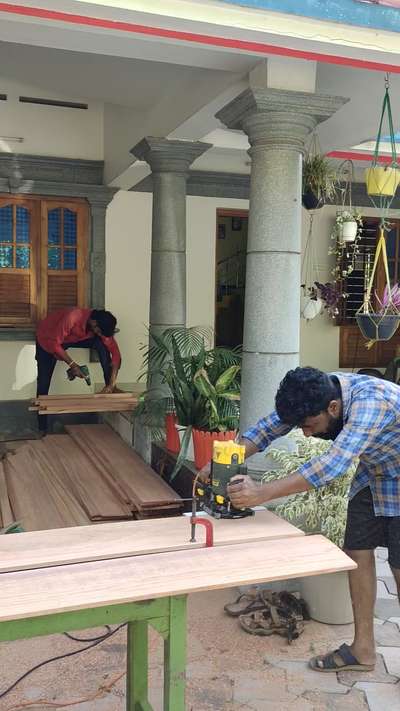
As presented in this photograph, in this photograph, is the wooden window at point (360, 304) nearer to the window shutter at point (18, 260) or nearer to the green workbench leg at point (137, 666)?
the window shutter at point (18, 260)

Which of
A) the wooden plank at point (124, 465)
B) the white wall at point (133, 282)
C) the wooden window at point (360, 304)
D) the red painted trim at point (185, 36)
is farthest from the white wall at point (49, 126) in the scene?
the red painted trim at point (185, 36)

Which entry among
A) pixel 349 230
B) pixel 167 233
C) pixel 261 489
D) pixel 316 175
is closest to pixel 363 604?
pixel 261 489

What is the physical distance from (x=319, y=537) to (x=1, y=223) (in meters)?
6.71

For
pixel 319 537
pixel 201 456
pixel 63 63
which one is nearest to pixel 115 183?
pixel 63 63

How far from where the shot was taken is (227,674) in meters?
3.42

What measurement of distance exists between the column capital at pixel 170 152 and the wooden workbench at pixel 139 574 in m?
4.12

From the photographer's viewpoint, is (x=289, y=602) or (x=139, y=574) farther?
(x=289, y=602)

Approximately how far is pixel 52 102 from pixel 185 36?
5.22 meters

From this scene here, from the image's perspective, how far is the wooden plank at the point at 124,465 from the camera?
541 centimetres

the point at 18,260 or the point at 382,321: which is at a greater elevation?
the point at 18,260

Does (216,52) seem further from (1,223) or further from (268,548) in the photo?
(1,223)

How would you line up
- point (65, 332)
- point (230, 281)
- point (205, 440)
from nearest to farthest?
point (205, 440) → point (65, 332) → point (230, 281)

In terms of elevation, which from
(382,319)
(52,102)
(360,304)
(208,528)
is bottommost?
(208,528)

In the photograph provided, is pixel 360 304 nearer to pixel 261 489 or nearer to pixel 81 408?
pixel 81 408
